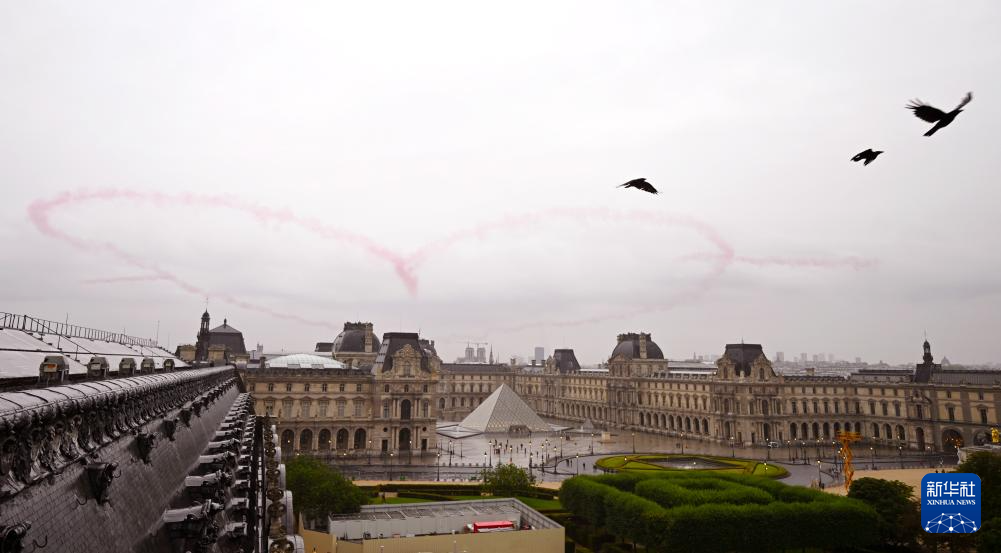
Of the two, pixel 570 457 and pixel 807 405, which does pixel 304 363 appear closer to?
pixel 570 457

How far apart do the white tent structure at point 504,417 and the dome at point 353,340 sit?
2392 centimetres

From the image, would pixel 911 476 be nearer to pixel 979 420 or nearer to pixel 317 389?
pixel 979 420

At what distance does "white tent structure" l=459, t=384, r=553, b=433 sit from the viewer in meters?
119

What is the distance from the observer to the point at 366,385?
305 ft

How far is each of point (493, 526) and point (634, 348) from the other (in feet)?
324

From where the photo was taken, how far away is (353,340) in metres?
126

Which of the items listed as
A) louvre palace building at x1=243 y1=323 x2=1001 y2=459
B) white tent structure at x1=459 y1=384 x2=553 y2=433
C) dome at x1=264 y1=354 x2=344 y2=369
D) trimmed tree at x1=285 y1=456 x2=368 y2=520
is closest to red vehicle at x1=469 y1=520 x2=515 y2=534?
trimmed tree at x1=285 y1=456 x2=368 y2=520

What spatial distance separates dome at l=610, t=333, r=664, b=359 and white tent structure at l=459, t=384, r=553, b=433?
79.5 feet

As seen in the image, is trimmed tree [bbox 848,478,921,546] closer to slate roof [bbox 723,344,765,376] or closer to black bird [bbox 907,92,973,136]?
black bird [bbox 907,92,973,136]

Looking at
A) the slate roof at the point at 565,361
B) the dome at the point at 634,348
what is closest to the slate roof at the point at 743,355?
the dome at the point at 634,348

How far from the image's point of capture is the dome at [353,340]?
125 metres

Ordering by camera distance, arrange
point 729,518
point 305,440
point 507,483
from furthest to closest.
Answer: point 305,440
point 507,483
point 729,518

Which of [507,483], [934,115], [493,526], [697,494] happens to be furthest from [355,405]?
[934,115]

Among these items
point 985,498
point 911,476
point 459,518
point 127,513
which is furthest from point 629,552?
point 911,476
